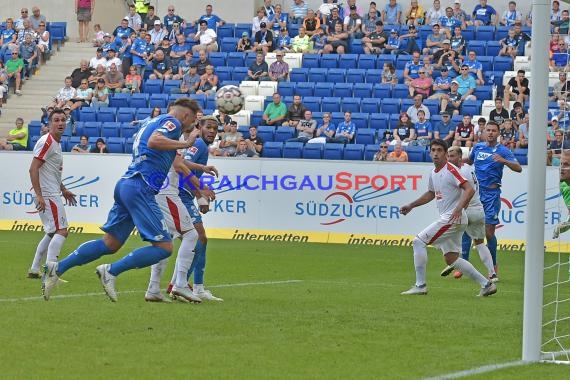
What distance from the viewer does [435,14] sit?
33062 mm

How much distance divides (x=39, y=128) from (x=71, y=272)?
50.5 feet

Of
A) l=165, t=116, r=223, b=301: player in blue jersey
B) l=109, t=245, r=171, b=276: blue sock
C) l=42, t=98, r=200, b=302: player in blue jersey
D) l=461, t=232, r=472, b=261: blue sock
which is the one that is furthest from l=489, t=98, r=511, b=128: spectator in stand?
l=109, t=245, r=171, b=276: blue sock

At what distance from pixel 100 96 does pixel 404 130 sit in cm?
919

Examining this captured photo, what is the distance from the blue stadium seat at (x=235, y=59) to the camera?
33.6 metres

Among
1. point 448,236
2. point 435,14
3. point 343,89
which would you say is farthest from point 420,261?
→ point 435,14

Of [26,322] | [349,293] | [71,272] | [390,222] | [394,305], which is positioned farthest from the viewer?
[390,222]

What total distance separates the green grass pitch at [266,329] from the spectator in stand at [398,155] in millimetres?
8748

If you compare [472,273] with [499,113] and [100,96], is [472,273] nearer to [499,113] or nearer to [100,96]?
[499,113]

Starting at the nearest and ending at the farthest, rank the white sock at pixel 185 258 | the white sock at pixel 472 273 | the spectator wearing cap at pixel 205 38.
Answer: the white sock at pixel 185 258, the white sock at pixel 472 273, the spectator wearing cap at pixel 205 38

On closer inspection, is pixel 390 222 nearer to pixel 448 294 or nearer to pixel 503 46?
pixel 503 46

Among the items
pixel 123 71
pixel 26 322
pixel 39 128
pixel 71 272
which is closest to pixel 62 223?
pixel 71 272

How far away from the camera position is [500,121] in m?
27.3

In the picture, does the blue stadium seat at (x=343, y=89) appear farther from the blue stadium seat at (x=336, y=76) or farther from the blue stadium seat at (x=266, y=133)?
the blue stadium seat at (x=266, y=133)

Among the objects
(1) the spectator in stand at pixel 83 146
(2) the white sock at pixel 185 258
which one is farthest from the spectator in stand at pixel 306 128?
(2) the white sock at pixel 185 258
